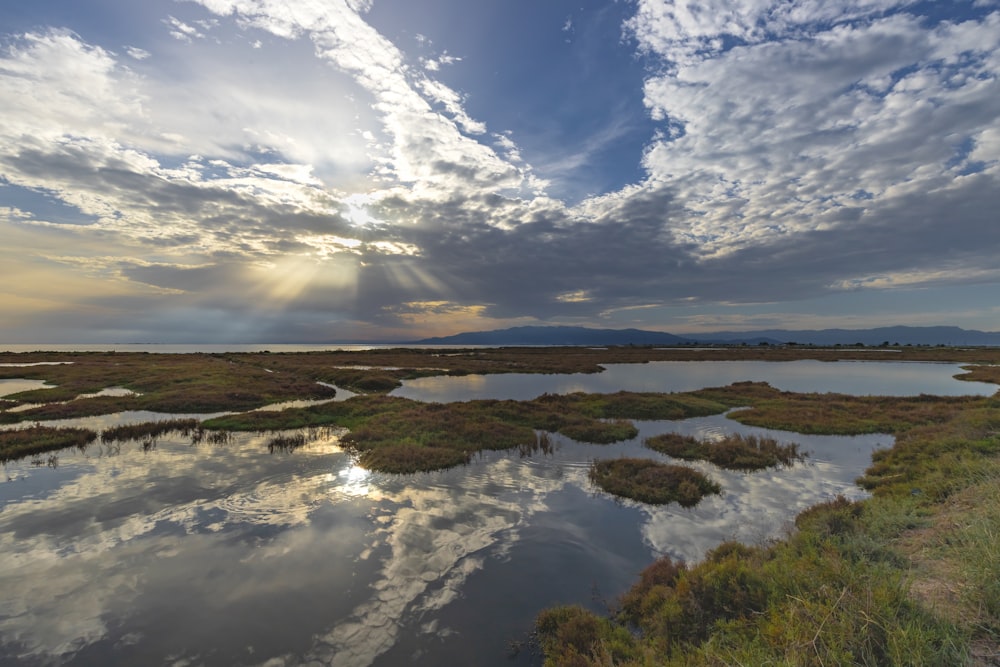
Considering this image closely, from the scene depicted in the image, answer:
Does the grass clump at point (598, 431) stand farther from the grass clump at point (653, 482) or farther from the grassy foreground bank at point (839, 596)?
the grassy foreground bank at point (839, 596)

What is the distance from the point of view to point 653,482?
19.1m

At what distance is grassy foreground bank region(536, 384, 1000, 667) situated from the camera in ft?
18.9

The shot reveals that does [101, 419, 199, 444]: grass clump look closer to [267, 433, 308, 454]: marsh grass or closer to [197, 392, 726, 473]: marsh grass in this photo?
[197, 392, 726, 473]: marsh grass

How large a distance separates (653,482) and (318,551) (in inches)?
563

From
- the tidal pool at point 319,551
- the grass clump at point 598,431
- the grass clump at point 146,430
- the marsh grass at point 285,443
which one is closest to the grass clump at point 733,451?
the tidal pool at point 319,551

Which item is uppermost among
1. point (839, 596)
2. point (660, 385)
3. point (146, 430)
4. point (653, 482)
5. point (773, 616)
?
point (839, 596)

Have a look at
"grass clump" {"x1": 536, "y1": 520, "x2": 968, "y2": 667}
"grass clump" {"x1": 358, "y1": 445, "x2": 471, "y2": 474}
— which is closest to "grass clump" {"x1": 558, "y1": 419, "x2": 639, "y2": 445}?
"grass clump" {"x1": 358, "y1": 445, "x2": 471, "y2": 474}

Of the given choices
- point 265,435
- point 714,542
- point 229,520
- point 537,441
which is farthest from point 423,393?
point 714,542

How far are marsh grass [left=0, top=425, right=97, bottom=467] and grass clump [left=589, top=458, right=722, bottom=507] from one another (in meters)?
31.2

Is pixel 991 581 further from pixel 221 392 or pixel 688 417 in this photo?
pixel 221 392

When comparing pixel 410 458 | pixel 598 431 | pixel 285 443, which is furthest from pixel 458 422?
pixel 285 443

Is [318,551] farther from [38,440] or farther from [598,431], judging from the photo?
[38,440]

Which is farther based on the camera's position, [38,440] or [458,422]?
[458,422]

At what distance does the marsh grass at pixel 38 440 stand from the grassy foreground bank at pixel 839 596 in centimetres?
3097
